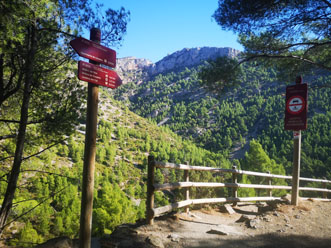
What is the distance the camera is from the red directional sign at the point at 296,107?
273 inches

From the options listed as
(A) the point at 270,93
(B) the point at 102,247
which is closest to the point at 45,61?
(B) the point at 102,247

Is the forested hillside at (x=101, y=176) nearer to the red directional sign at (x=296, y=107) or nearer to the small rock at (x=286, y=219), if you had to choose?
the small rock at (x=286, y=219)

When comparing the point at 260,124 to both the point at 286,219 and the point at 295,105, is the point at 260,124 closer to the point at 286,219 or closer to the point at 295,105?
the point at 295,105

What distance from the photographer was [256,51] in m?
8.50

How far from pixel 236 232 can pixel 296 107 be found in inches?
170

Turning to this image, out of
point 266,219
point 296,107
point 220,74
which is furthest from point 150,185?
point 296,107

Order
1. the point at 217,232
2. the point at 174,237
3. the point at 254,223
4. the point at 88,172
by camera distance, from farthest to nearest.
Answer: the point at 254,223 → the point at 217,232 → the point at 174,237 → the point at 88,172

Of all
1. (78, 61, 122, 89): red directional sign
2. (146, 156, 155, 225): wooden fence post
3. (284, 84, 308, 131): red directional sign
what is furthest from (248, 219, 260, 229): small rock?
(78, 61, 122, 89): red directional sign

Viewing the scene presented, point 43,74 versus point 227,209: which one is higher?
point 43,74

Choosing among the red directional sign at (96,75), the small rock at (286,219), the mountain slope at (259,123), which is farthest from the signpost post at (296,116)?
the mountain slope at (259,123)

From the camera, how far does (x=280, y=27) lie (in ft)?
24.8

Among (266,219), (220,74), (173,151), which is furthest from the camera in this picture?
(173,151)

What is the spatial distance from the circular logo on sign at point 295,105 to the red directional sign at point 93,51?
603cm

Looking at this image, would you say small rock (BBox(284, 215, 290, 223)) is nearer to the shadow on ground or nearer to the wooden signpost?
the shadow on ground
